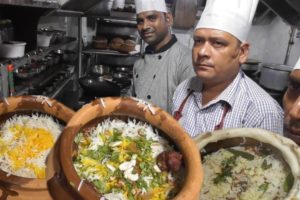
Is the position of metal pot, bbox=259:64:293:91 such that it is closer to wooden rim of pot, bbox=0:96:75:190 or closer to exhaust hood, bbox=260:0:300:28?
exhaust hood, bbox=260:0:300:28

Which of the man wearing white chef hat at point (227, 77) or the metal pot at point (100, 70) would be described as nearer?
the man wearing white chef hat at point (227, 77)

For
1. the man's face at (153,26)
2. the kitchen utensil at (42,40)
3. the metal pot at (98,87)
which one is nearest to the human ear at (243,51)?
the man's face at (153,26)

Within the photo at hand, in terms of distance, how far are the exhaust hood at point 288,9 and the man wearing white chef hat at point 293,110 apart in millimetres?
3450

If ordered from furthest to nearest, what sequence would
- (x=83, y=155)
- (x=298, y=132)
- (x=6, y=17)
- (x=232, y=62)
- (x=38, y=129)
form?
(x=6, y=17) → (x=232, y=62) → (x=298, y=132) → (x=38, y=129) → (x=83, y=155)

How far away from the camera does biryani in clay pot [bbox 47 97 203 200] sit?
71cm

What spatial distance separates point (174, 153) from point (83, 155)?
0.27 metres

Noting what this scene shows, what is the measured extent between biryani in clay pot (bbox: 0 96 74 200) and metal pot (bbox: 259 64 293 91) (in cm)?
363

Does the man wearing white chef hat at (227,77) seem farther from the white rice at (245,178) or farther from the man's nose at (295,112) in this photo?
the white rice at (245,178)

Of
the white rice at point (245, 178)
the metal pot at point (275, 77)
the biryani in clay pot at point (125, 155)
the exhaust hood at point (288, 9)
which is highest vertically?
the exhaust hood at point (288, 9)

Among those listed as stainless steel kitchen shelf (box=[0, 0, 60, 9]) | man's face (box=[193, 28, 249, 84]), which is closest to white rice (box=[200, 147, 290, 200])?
man's face (box=[193, 28, 249, 84])

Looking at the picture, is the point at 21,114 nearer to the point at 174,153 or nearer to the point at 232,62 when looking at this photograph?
the point at 174,153

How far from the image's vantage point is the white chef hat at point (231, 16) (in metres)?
1.33

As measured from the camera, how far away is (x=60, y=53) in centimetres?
392

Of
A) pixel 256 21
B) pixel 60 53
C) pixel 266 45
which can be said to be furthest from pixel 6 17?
pixel 266 45
